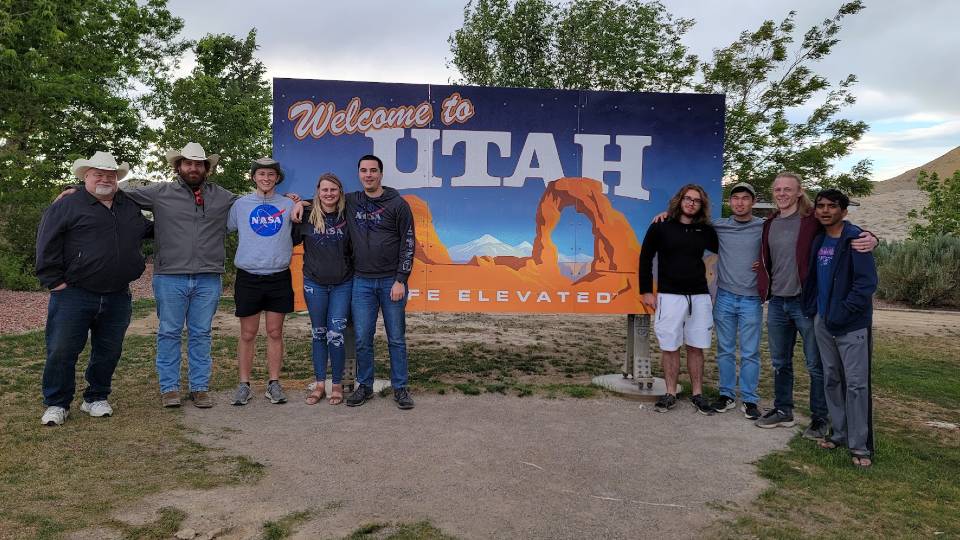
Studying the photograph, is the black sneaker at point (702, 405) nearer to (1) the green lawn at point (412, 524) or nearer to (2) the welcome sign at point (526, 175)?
(1) the green lawn at point (412, 524)

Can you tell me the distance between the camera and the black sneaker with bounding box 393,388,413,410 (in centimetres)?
556

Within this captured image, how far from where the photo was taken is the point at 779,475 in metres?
4.15

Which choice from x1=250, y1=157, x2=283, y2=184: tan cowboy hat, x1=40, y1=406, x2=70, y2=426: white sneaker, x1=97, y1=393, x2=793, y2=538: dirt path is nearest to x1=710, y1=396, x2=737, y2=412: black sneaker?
x1=97, y1=393, x2=793, y2=538: dirt path

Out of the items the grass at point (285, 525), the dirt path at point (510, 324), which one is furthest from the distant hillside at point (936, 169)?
the grass at point (285, 525)

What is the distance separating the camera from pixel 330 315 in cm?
561

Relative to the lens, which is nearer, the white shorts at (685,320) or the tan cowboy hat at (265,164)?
the tan cowboy hat at (265,164)

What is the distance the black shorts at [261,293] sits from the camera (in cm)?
548

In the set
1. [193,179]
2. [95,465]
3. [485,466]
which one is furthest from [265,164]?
[485,466]

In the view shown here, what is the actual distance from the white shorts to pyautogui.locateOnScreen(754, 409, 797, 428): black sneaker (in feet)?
2.50

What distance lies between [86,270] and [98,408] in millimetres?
1118

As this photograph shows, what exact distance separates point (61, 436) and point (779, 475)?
4.93 m

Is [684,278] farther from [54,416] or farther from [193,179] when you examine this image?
[54,416]

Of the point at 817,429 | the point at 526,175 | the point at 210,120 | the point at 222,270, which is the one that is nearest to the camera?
the point at 817,429

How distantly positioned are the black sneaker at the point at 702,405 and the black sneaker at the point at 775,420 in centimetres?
41
